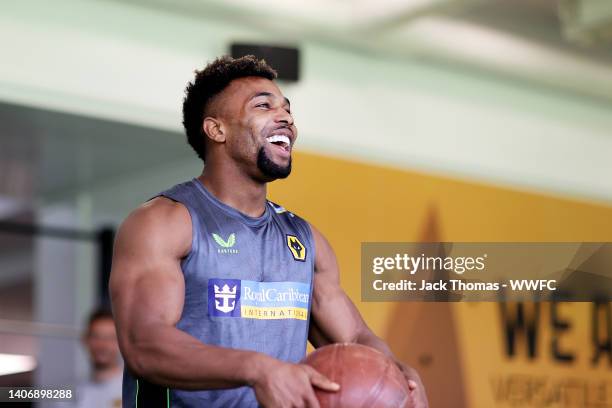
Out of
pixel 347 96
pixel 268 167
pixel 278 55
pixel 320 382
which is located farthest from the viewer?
pixel 347 96

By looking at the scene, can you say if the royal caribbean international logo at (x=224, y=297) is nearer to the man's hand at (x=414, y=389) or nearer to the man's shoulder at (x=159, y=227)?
the man's shoulder at (x=159, y=227)

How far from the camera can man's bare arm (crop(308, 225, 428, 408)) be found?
148 inches

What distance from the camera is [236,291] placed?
11.4 feet

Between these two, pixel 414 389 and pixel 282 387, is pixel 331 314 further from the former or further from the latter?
pixel 282 387

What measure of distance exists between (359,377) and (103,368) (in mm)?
3468

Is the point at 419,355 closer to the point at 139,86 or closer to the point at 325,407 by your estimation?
the point at 139,86

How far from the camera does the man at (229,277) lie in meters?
3.08

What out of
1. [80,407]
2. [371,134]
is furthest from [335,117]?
[80,407]

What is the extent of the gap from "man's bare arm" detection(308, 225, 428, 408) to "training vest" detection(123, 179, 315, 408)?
96 mm

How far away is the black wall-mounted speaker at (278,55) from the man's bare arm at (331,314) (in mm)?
2590

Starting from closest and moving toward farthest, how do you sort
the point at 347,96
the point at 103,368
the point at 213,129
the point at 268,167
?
the point at 268,167 → the point at 213,129 → the point at 103,368 → the point at 347,96

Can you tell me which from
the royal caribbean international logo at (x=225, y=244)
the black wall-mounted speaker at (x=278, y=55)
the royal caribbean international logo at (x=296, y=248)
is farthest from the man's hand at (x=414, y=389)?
the black wall-mounted speaker at (x=278, y=55)

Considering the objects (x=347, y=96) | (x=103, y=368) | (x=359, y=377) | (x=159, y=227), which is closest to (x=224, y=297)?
(x=159, y=227)

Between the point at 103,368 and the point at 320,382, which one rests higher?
the point at 103,368
